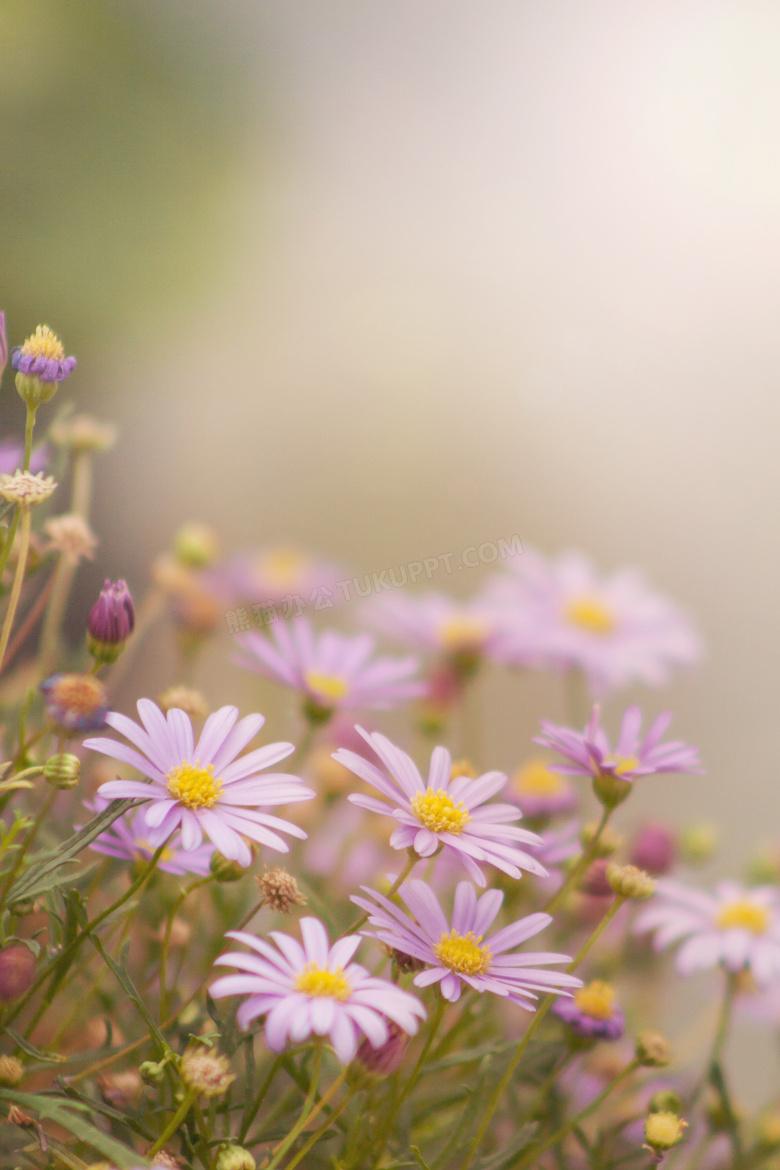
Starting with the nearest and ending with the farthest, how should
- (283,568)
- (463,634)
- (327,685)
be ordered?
(327,685)
(463,634)
(283,568)

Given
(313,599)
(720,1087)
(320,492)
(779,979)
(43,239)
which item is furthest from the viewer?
(320,492)

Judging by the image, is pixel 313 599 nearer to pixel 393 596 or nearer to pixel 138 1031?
pixel 393 596

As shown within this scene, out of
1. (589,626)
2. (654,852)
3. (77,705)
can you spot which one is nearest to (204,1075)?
(77,705)

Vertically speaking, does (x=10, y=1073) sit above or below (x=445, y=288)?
below

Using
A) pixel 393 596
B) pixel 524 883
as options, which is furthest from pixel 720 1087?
pixel 393 596

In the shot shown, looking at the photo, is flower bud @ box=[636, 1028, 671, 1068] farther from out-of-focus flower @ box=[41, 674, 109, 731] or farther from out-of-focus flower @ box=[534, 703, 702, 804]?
out-of-focus flower @ box=[41, 674, 109, 731]

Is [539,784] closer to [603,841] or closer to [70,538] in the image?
[603,841]
